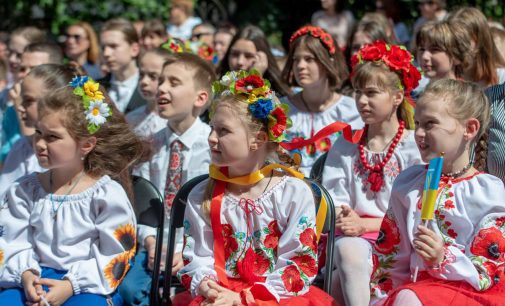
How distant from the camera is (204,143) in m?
5.25

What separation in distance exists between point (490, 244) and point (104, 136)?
78.7 inches

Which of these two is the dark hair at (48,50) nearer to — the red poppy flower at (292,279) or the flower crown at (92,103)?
the flower crown at (92,103)

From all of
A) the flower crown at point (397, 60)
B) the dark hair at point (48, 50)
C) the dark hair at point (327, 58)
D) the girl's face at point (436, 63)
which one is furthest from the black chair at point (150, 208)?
the dark hair at point (48, 50)

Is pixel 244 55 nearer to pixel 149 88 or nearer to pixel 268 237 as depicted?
pixel 149 88

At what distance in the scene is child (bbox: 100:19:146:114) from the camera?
24.2 feet

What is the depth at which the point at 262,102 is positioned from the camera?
397 cm

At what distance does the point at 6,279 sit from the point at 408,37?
6.46 metres

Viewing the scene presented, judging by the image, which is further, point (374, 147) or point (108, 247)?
point (374, 147)

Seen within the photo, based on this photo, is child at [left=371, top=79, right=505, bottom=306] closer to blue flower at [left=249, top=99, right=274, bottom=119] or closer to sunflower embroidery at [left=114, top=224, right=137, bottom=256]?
blue flower at [left=249, top=99, right=274, bottom=119]

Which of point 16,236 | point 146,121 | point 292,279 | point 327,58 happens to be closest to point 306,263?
point 292,279

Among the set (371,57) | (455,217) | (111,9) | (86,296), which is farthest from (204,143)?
(111,9)

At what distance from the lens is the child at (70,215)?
412 cm

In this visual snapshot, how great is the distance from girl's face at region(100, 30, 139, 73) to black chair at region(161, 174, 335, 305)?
3.54 m

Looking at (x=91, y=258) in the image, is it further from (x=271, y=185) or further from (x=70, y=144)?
(x=271, y=185)
